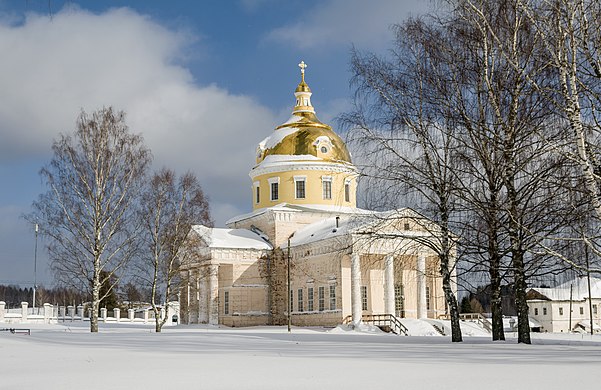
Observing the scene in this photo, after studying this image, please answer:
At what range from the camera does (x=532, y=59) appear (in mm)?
17438

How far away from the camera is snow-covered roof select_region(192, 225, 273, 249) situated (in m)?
48.0

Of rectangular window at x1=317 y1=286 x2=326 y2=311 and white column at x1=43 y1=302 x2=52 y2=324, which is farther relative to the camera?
white column at x1=43 y1=302 x2=52 y2=324

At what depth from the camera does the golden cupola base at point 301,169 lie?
50.4 m

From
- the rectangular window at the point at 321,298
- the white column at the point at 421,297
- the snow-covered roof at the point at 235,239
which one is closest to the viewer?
the white column at the point at 421,297

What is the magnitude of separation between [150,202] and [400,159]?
63.9ft

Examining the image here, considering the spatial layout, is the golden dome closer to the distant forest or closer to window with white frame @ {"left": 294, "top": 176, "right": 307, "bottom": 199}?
window with white frame @ {"left": 294, "top": 176, "right": 307, "bottom": 199}

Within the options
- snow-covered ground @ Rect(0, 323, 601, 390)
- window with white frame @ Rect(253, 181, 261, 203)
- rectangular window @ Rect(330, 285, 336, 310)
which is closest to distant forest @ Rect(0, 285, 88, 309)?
window with white frame @ Rect(253, 181, 261, 203)

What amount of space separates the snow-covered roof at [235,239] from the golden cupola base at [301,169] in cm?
271

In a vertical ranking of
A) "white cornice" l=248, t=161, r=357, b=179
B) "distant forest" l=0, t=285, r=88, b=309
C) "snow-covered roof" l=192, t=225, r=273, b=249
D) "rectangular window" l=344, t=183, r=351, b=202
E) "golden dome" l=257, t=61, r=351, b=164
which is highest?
"golden dome" l=257, t=61, r=351, b=164

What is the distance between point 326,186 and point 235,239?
7.47 metres

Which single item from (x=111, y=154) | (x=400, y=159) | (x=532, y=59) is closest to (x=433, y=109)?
(x=400, y=159)

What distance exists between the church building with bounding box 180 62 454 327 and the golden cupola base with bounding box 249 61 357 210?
0.07 meters

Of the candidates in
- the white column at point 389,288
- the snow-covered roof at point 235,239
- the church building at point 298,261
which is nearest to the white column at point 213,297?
the church building at point 298,261

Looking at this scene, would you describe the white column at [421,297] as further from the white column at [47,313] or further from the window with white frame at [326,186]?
the white column at [47,313]
